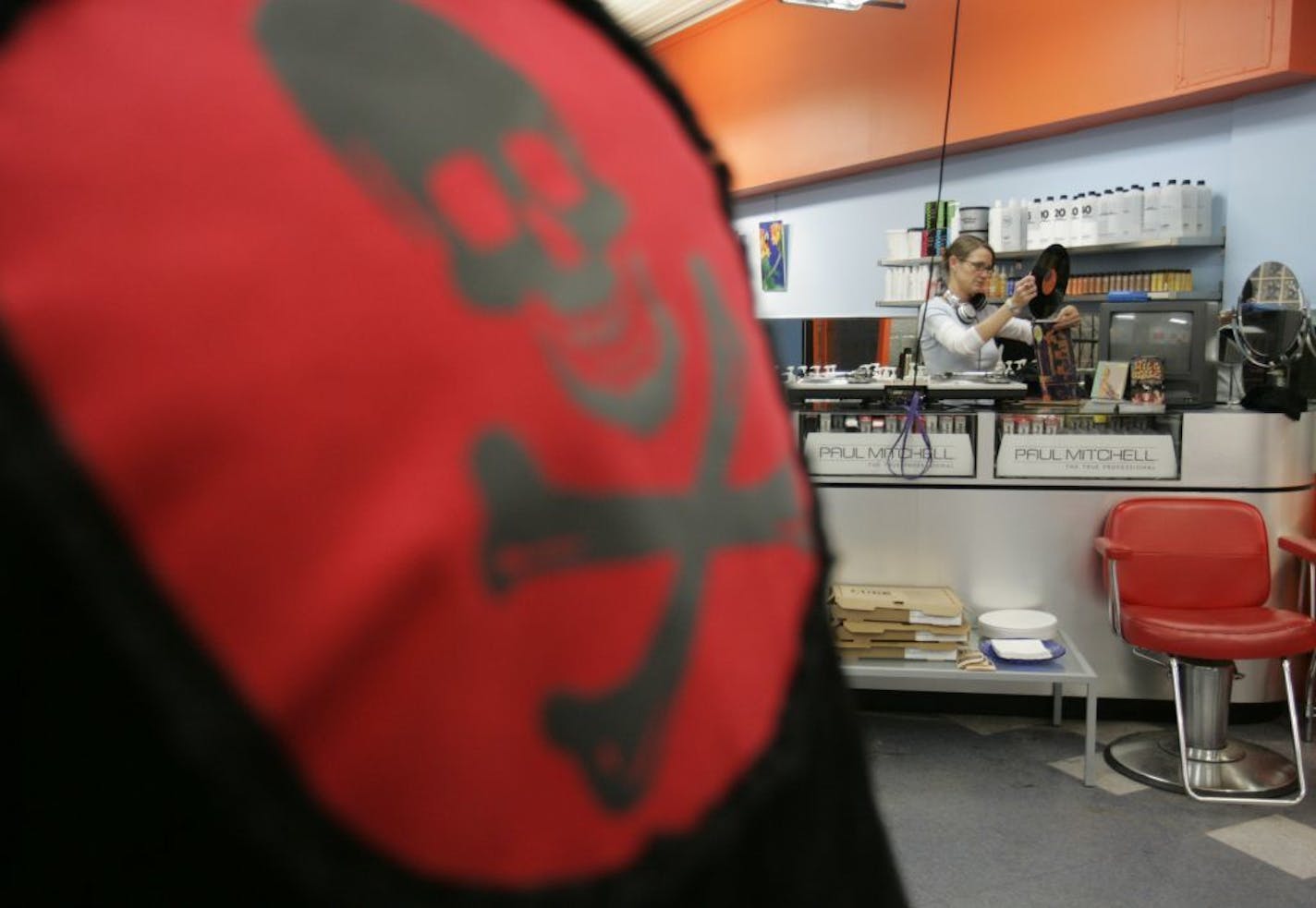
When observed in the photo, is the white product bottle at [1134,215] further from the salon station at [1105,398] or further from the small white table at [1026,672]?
the small white table at [1026,672]

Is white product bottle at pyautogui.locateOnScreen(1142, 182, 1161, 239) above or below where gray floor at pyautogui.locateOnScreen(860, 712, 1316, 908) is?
above

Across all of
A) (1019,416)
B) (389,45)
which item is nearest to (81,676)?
(389,45)

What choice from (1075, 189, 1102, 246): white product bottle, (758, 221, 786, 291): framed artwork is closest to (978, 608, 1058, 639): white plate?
(1075, 189, 1102, 246): white product bottle

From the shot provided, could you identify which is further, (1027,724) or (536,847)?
(1027,724)

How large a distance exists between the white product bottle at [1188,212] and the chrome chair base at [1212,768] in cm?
328

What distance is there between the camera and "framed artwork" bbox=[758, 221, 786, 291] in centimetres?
850

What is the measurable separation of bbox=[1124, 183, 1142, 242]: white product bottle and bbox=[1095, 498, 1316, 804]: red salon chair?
2.93 meters

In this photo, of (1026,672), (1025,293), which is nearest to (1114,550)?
(1026,672)

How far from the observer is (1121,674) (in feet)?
11.2

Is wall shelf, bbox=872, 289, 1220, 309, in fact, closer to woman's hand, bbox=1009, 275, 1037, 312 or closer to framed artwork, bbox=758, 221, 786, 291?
framed artwork, bbox=758, 221, 786, 291

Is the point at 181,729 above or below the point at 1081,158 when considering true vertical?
below

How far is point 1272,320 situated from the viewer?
373 cm

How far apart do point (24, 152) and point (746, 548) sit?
19 centimetres

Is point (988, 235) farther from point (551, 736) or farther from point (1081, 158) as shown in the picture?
point (551, 736)
